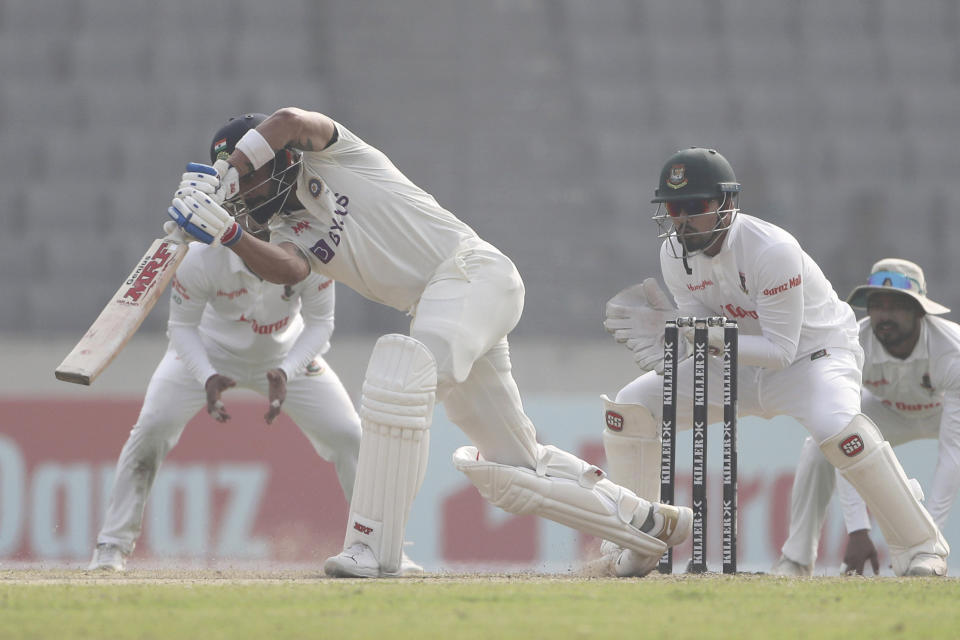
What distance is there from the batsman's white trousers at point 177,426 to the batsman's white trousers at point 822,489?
1.93m

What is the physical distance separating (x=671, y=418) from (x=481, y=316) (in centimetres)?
89

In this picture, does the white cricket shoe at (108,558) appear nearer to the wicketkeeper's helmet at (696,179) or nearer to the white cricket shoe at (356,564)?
the white cricket shoe at (356,564)

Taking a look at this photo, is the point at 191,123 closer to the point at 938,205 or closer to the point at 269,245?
the point at 938,205

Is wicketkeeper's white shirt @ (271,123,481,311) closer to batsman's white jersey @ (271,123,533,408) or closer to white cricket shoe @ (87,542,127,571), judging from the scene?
batsman's white jersey @ (271,123,533,408)

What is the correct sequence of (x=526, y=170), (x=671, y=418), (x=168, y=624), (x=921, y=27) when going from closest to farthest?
(x=168, y=624)
(x=671, y=418)
(x=526, y=170)
(x=921, y=27)

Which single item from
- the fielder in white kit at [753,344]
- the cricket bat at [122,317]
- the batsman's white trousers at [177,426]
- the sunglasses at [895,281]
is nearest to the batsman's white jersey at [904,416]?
the sunglasses at [895,281]

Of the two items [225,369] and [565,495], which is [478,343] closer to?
[565,495]

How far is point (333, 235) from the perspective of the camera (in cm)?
442

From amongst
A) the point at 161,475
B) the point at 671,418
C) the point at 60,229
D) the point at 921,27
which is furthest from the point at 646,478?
the point at 921,27

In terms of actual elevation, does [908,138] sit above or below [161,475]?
above

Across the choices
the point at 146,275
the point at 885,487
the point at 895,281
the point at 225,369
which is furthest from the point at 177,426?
the point at 895,281

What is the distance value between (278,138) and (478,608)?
5.00ft

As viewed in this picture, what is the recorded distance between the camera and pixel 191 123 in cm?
1034

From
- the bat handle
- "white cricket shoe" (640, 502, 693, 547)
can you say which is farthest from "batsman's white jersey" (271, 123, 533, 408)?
"white cricket shoe" (640, 502, 693, 547)
